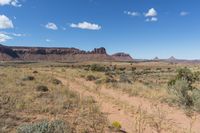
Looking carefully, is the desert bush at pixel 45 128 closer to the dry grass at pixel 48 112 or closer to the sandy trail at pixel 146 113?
the dry grass at pixel 48 112

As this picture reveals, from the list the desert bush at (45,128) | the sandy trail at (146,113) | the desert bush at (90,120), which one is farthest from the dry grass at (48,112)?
the desert bush at (45,128)

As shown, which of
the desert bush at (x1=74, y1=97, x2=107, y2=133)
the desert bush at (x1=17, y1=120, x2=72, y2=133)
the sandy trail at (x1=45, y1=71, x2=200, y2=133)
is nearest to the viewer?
the desert bush at (x1=17, y1=120, x2=72, y2=133)

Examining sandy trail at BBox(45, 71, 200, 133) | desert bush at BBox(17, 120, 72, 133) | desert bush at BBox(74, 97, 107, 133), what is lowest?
sandy trail at BBox(45, 71, 200, 133)

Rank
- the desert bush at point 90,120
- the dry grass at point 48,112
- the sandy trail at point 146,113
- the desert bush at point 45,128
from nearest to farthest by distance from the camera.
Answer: the desert bush at point 45,128 → the desert bush at point 90,120 → the dry grass at point 48,112 → the sandy trail at point 146,113

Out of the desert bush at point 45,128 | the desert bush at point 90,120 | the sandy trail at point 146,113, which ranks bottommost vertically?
the sandy trail at point 146,113

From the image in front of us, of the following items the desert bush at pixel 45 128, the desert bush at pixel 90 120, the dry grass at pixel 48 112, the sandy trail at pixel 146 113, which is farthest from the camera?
the sandy trail at pixel 146 113

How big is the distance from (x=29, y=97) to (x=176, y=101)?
828cm

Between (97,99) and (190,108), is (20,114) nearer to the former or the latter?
(97,99)

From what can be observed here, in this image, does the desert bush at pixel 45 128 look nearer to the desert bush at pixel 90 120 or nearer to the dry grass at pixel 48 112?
the dry grass at pixel 48 112

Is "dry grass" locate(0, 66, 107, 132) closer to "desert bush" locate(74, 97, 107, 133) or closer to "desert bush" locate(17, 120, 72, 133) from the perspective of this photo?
"desert bush" locate(74, 97, 107, 133)

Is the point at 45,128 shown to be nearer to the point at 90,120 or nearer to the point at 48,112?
the point at 90,120

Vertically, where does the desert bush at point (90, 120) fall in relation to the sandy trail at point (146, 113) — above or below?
above

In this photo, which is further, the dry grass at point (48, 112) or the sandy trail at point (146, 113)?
the sandy trail at point (146, 113)

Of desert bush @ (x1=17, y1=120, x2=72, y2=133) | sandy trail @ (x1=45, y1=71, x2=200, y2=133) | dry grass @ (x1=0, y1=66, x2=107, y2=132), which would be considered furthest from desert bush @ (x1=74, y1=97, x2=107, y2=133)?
desert bush @ (x1=17, y1=120, x2=72, y2=133)
